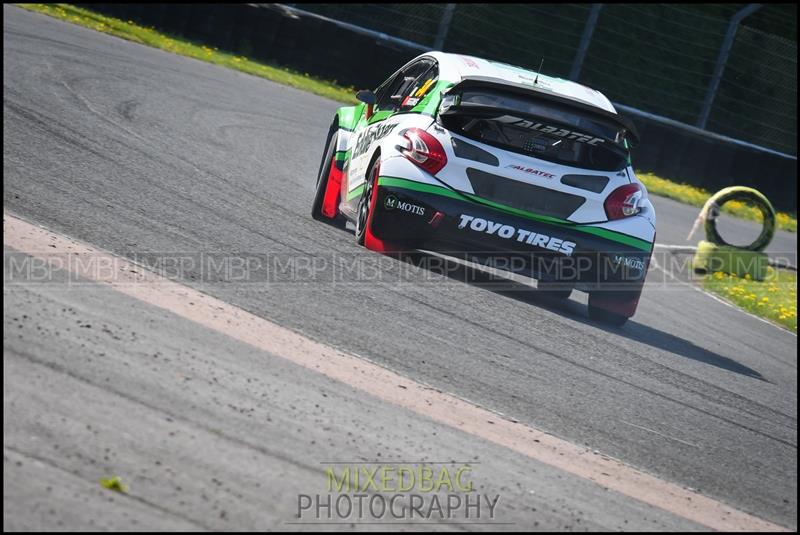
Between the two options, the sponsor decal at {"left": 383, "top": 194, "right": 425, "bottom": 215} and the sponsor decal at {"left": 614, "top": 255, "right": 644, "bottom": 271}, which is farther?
the sponsor decal at {"left": 614, "top": 255, "right": 644, "bottom": 271}

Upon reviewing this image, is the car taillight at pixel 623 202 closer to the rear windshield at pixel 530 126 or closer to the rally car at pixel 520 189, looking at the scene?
the rally car at pixel 520 189

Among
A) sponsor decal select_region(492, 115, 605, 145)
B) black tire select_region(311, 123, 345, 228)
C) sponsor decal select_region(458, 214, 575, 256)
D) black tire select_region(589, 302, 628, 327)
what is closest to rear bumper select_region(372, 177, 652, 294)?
sponsor decal select_region(458, 214, 575, 256)

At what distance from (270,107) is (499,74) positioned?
9.03 metres

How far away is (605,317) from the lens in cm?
801

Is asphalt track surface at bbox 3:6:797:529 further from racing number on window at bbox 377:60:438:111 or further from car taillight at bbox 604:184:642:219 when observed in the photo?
racing number on window at bbox 377:60:438:111

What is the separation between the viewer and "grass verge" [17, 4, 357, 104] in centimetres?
2097

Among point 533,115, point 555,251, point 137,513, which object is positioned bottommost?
point 137,513

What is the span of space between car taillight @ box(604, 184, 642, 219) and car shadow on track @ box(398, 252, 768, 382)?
734 mm

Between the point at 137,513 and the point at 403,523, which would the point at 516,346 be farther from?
the point at 137,513

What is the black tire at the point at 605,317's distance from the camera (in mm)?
7943

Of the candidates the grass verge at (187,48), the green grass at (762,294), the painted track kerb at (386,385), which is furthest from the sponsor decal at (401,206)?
the grass verge at (187,48)

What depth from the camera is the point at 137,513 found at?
3211 mm

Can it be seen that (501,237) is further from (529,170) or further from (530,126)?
(530,126)

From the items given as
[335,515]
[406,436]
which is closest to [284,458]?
[335,515]
